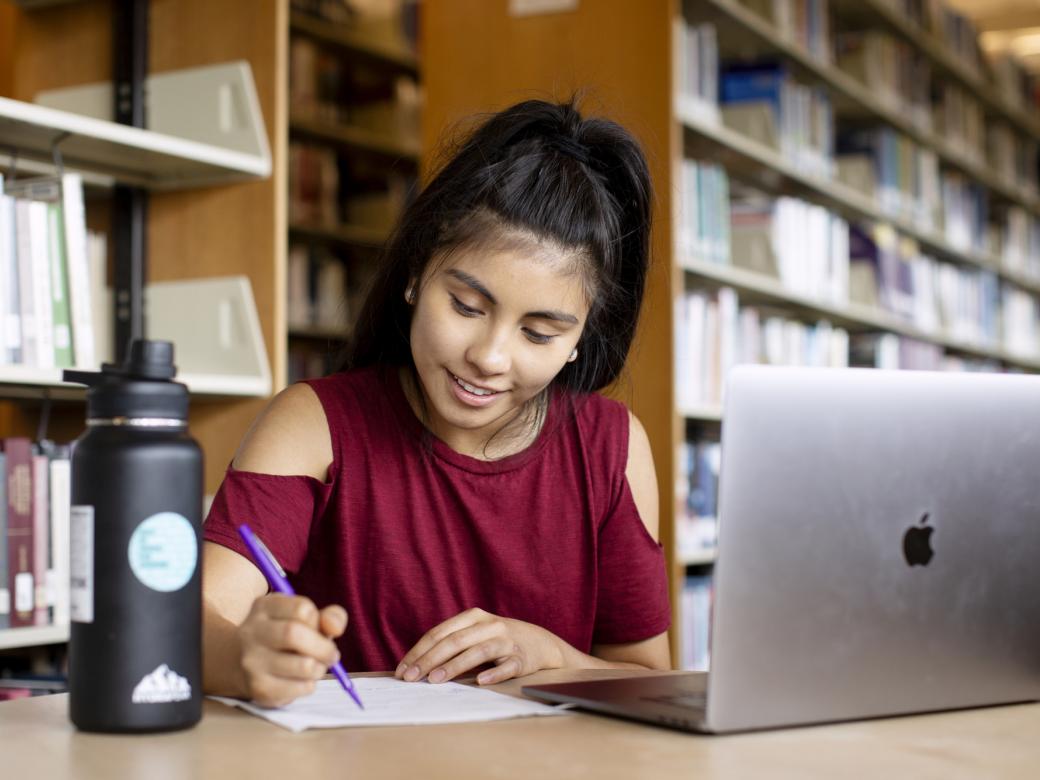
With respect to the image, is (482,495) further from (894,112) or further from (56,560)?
(894,112)

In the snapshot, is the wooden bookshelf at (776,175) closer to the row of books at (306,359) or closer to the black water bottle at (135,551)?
the row of books at (306,359)

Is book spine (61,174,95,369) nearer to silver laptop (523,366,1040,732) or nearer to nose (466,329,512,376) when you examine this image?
nose (466,329,512,376)

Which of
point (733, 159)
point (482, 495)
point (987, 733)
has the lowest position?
point (987, 733)

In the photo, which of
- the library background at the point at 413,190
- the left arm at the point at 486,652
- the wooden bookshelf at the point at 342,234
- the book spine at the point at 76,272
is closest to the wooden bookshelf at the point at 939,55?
the library background at the point at 413,190

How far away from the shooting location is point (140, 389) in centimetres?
77

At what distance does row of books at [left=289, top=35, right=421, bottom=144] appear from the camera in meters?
4.46

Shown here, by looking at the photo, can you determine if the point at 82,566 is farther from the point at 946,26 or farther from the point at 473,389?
the point at 946,26

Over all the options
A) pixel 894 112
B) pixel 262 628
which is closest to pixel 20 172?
pixel 262 628

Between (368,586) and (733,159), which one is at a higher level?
(733,159)

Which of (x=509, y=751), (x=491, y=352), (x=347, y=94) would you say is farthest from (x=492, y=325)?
(x=347, y=94)

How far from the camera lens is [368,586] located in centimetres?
142

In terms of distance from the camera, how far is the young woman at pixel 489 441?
4.22 feet

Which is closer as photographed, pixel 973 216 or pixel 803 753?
pixel 803 753

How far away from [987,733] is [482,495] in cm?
69
